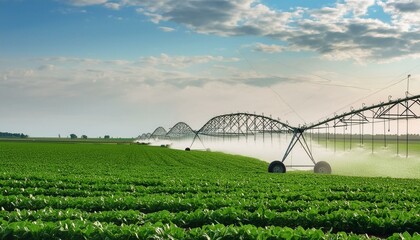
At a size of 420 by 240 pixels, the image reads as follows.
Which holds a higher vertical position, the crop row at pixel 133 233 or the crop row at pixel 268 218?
the crop row at pixel 133 233

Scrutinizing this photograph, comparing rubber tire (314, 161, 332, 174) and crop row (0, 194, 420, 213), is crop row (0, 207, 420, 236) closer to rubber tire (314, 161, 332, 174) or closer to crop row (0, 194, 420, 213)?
crop row (0, 194, 420, 213)

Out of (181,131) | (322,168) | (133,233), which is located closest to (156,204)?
(133,233)

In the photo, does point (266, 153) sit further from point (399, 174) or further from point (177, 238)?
point (177, 238)

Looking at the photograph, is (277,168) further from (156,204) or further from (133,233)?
(133,233)

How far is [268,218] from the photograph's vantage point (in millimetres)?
14680

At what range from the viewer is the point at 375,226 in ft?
47.7

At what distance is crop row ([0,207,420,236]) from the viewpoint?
542 inches

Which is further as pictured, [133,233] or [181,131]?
[181,131]

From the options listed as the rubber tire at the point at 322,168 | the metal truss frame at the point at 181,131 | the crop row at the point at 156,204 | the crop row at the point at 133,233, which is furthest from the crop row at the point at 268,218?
the metal truss frame at the point at 181,131

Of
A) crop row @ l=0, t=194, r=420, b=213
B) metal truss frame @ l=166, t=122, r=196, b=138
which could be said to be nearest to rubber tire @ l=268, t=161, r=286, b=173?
crop row @ l=0, t=194, r=420, b=213

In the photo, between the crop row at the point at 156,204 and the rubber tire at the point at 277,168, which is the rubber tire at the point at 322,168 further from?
the crop row at the point at 156,204

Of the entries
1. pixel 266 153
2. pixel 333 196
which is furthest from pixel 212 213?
pixel 266 153

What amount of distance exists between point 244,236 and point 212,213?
4.39 metres

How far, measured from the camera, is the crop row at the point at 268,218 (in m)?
13.8
